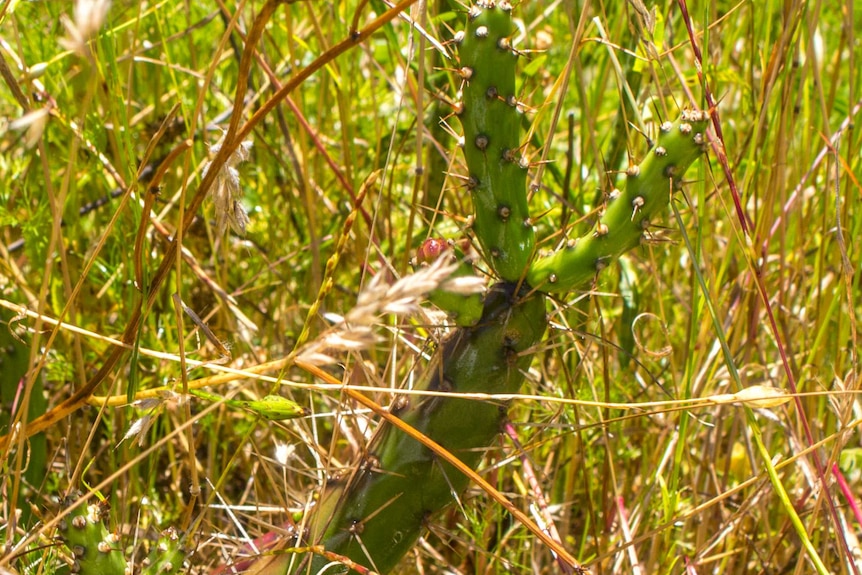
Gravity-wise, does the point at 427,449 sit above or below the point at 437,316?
below

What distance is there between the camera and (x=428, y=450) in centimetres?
88

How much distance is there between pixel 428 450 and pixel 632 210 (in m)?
0.30

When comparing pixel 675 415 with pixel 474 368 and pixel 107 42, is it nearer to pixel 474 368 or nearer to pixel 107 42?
pixel 474 368

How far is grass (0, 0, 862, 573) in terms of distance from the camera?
1.04 meters

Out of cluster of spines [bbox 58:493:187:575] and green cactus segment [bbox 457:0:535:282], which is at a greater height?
green cactus segment [bbox 457:0:535:282]

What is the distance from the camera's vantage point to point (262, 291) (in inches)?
59.7

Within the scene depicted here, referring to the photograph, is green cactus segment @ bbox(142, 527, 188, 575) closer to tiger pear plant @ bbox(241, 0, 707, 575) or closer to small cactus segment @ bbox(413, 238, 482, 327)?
tiger pear plant @ bbox(241, 0, 707, 575)

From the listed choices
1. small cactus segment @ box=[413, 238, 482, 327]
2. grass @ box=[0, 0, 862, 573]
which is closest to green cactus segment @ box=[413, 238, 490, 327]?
small cactus segment @ box=[413, 238, 482, 327]

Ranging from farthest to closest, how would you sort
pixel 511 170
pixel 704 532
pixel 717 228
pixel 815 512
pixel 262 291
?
pixel 717 228 < pixel 262 291 < pixel 704 532 < pixel 815 512 < pixel 511 170

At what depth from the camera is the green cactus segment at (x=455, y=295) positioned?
80 centimetres

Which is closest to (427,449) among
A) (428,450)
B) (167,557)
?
(428,450)

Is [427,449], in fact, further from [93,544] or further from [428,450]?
[93,544]

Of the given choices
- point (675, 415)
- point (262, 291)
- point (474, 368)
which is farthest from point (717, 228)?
point (474, 368)

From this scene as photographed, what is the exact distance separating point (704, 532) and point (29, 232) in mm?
1001
